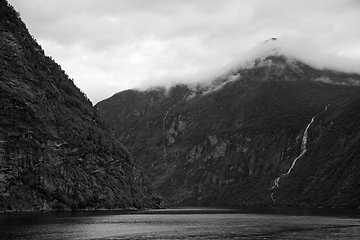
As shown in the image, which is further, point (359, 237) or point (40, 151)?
point (40, 151)

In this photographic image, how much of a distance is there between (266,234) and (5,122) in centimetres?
11770

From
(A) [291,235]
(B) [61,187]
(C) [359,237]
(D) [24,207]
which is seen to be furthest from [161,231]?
(B) [61,187]

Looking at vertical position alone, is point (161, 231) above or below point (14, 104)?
below

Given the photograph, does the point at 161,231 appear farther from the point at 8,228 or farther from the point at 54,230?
the point at 8,228

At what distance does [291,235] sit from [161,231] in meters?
27.3

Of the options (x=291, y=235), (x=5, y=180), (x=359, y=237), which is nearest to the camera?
(x=359, y=237)

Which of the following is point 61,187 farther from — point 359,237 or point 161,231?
point 359,237

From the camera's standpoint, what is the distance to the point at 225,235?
101625 mm

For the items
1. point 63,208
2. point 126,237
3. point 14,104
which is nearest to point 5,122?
point 14,104

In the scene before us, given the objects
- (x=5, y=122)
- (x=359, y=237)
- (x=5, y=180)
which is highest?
(x=5, y=122)

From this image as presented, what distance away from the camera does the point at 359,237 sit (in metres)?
94.6

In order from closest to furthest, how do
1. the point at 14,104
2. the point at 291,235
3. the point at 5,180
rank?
the point at 291,235 → the point at 5,180 → the point at 14,104

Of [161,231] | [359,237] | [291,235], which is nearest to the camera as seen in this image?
[359,237]

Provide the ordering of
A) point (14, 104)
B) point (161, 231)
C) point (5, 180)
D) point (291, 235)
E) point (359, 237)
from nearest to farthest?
point (359, 237) → point (291, 235) → point (161, 231) → point (5, 180) → point (14, 104)
